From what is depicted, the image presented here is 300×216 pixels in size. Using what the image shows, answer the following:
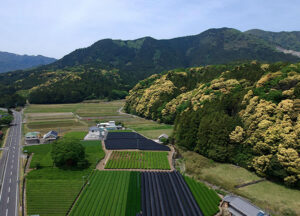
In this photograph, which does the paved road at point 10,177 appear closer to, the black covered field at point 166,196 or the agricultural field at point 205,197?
the black covered field at point 166,196

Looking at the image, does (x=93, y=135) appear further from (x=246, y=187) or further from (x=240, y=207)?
(x=240, y=207)

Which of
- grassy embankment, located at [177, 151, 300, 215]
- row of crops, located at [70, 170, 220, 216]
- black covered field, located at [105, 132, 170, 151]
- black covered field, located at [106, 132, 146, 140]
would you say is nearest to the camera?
row of crops, located at [70, 170, 220, 216]

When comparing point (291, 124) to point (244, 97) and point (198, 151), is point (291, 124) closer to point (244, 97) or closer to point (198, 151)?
point (244, 97)

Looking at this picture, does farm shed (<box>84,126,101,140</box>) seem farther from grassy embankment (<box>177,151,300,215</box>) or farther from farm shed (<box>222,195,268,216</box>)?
farm shed (<box>222,195,268,216</box>)

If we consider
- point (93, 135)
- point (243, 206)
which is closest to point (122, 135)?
point (93, 135)

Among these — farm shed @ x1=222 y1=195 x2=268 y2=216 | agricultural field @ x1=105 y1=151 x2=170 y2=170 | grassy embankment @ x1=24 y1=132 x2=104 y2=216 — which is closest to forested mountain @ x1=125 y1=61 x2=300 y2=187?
agricultural field @ x1=105 y1=151 x2=170 y2=170

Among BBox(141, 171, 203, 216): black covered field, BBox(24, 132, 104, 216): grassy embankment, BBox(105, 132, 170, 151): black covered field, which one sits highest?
BBox(105, 132, 170, 151): black covered field
